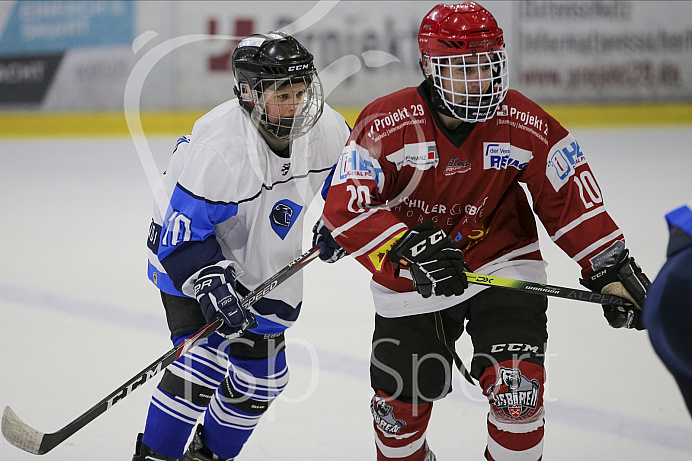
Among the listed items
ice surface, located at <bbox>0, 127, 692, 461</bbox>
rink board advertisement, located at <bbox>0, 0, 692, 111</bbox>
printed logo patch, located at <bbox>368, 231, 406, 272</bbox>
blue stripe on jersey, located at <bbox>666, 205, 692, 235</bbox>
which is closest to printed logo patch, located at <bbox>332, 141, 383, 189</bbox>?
printed logo patch, located at <bbox>368, 231, 406, 272</bbox>

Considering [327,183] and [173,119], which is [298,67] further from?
[173,119]

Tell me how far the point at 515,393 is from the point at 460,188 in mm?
482

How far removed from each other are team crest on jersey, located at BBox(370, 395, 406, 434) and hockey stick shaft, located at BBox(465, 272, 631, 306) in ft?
1.25

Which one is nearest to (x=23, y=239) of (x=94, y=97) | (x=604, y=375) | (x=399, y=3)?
(x=94, y=97)

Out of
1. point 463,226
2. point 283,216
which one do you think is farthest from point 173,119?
point 463,226

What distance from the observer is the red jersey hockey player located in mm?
1981

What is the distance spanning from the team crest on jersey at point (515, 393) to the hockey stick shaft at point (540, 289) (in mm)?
192

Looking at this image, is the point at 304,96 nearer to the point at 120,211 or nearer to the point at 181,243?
the point at 181,243

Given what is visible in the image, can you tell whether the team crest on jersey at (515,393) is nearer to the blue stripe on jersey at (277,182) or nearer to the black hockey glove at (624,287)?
the black hockey glove at (624,287)

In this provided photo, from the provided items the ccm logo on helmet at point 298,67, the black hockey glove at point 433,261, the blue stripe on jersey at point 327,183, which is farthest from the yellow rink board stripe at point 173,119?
the black hockey glove at point 433,261

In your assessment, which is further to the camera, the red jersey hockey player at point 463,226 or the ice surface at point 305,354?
the ice surface at point 305,354

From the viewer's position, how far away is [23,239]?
4.98 metres

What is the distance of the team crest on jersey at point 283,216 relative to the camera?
234 centimetres

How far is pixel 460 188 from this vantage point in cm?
209
